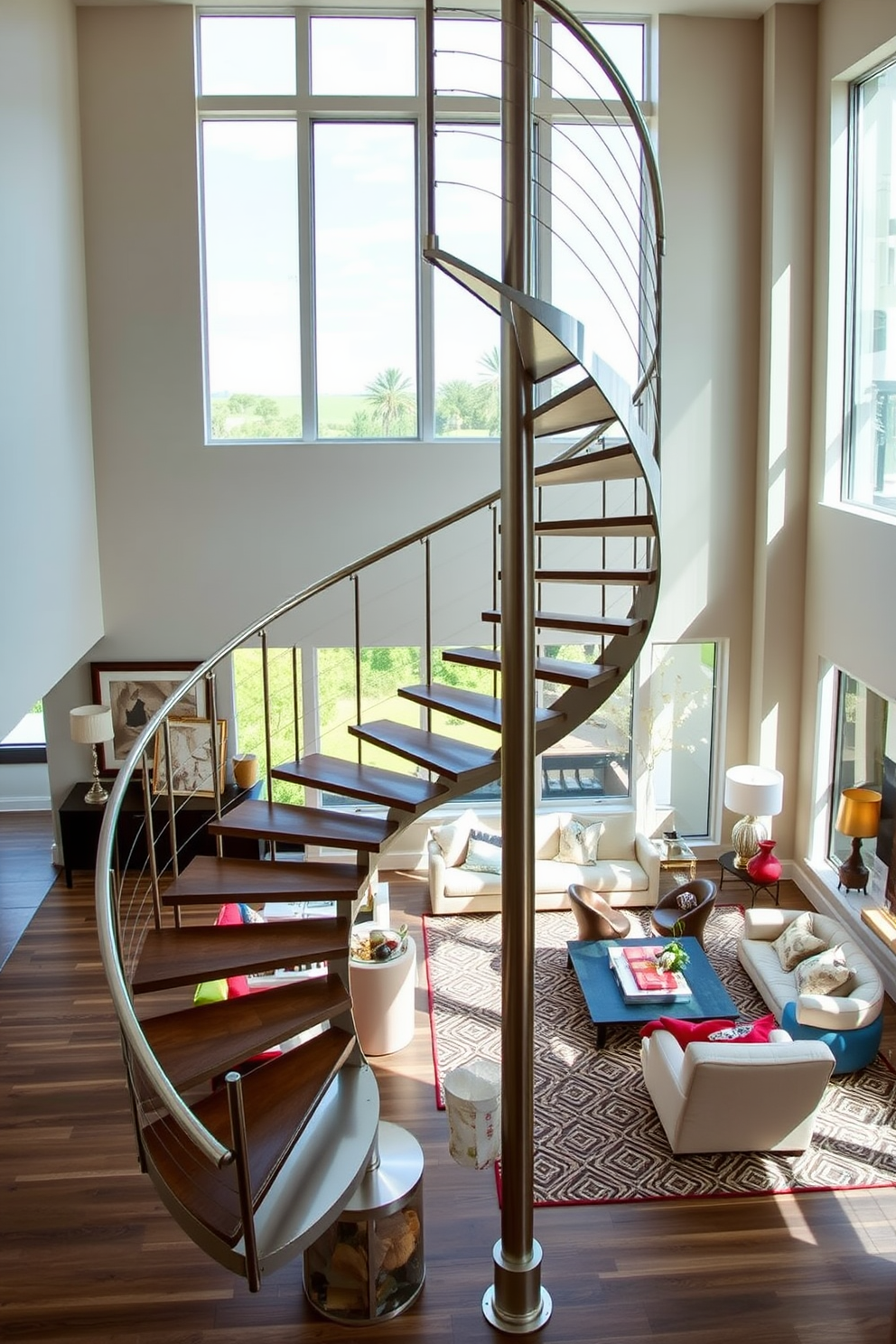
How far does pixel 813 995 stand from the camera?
21.7ft

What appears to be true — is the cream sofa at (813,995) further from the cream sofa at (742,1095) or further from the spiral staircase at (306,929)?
the spiral staircase at (306,929)

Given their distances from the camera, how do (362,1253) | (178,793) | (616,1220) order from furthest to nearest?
(178,793) < (616,1220) < (362,1253)

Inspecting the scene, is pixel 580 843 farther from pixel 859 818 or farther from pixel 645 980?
pixel 859 818

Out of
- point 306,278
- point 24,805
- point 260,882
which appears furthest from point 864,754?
point 24,805

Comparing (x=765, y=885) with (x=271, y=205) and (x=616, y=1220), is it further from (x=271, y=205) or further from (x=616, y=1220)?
(x=271, y=205)

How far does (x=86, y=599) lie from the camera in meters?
8.55

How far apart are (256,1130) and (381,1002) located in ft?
8.29

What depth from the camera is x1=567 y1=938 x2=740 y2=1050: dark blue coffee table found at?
22.4ft

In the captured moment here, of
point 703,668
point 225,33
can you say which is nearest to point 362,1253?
point 703,668

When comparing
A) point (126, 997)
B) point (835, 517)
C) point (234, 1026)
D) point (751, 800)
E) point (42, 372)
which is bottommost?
point (751, 800)

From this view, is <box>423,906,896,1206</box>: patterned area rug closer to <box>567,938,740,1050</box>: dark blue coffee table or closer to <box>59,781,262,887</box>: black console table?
<box>567,938,740,1050</box>: dark blue coffee table

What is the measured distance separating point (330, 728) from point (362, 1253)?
4993 mm

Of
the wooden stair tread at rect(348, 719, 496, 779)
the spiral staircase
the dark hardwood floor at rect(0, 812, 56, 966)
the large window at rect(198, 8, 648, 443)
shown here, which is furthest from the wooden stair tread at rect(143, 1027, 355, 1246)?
the large window at rect(198, 8, 648, 443)

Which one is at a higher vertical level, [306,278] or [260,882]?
[306,278]
